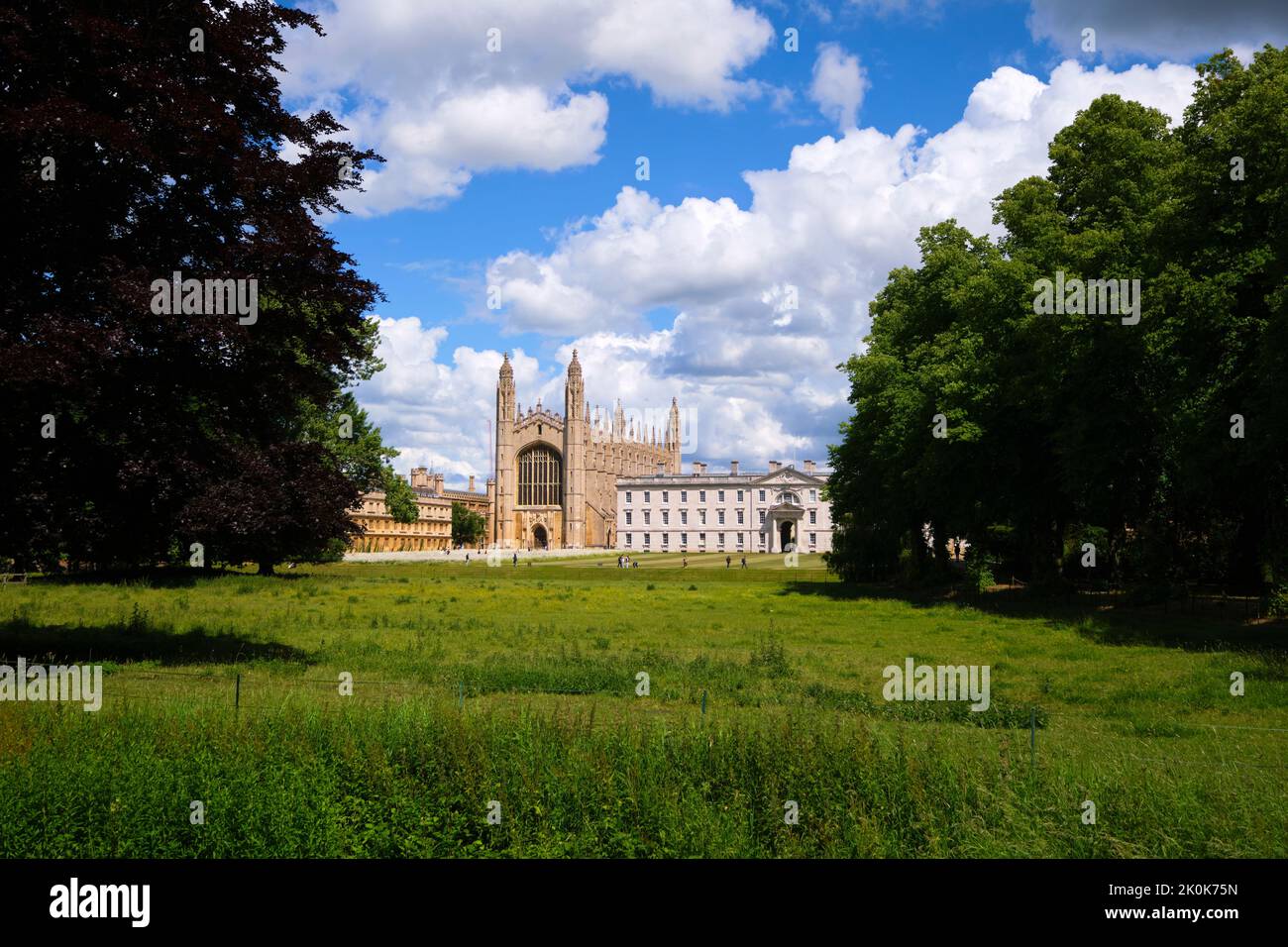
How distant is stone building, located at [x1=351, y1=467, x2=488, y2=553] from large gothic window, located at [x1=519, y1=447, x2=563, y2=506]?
14.7 m

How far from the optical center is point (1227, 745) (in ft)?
38.0

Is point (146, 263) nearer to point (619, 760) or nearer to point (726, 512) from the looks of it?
point (619, 760)

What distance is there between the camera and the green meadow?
857 centimetres

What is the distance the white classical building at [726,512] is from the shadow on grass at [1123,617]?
245ft

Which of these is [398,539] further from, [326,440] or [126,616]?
[126,616]

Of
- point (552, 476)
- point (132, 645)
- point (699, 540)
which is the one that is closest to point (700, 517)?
point (699, 540)

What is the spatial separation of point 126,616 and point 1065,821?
909 inches

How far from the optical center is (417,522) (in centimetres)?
14675

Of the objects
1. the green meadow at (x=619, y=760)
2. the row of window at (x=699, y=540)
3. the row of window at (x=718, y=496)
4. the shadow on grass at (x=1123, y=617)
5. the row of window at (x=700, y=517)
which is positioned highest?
the row of window at (x=718, y=496)

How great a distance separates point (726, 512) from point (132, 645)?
10797 centimetres

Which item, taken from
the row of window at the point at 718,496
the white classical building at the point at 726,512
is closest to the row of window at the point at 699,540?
the white classical building at the point at 726,512

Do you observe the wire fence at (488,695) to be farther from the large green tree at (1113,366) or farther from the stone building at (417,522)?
the stone building at (417,522)

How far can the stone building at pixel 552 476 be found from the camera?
134500mm
